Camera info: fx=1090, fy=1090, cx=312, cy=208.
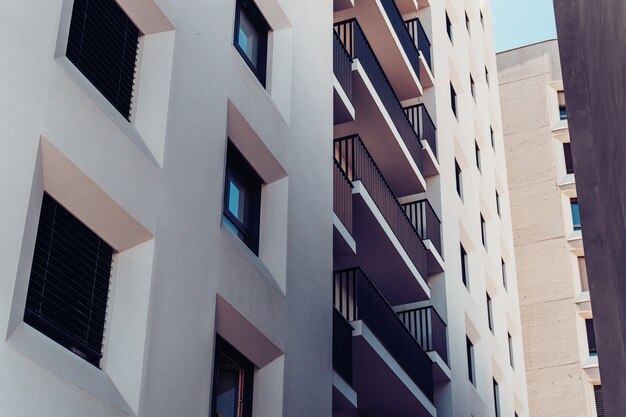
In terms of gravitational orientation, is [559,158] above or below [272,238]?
above

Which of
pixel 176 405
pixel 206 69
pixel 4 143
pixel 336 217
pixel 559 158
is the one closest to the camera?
pixel 4 143

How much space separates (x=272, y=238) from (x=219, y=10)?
132 inches

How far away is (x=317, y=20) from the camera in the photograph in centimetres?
1939

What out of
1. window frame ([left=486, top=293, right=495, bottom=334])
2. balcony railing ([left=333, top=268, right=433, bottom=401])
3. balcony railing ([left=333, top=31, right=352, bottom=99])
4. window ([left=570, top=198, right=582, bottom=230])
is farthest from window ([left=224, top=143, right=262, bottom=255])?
window ([left=570, top=198, right=582, bottom=230])

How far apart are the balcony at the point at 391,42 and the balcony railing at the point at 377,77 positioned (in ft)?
3.17

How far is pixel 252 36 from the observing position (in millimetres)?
17109

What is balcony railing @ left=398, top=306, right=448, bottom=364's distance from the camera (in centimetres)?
2422

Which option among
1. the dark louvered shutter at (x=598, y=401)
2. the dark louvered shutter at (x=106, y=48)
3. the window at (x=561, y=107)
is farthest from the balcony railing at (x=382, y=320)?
the window at (x=561, y=107)

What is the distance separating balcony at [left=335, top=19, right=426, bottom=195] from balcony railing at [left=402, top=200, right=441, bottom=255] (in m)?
0.46

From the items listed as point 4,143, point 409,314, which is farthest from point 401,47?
point 4,143

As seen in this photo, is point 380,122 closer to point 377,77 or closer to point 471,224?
point 377,77

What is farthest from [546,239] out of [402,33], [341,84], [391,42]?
[341,84]

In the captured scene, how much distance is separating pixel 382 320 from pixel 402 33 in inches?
335

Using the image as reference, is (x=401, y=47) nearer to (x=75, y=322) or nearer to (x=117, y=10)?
(x=117, y=10)
